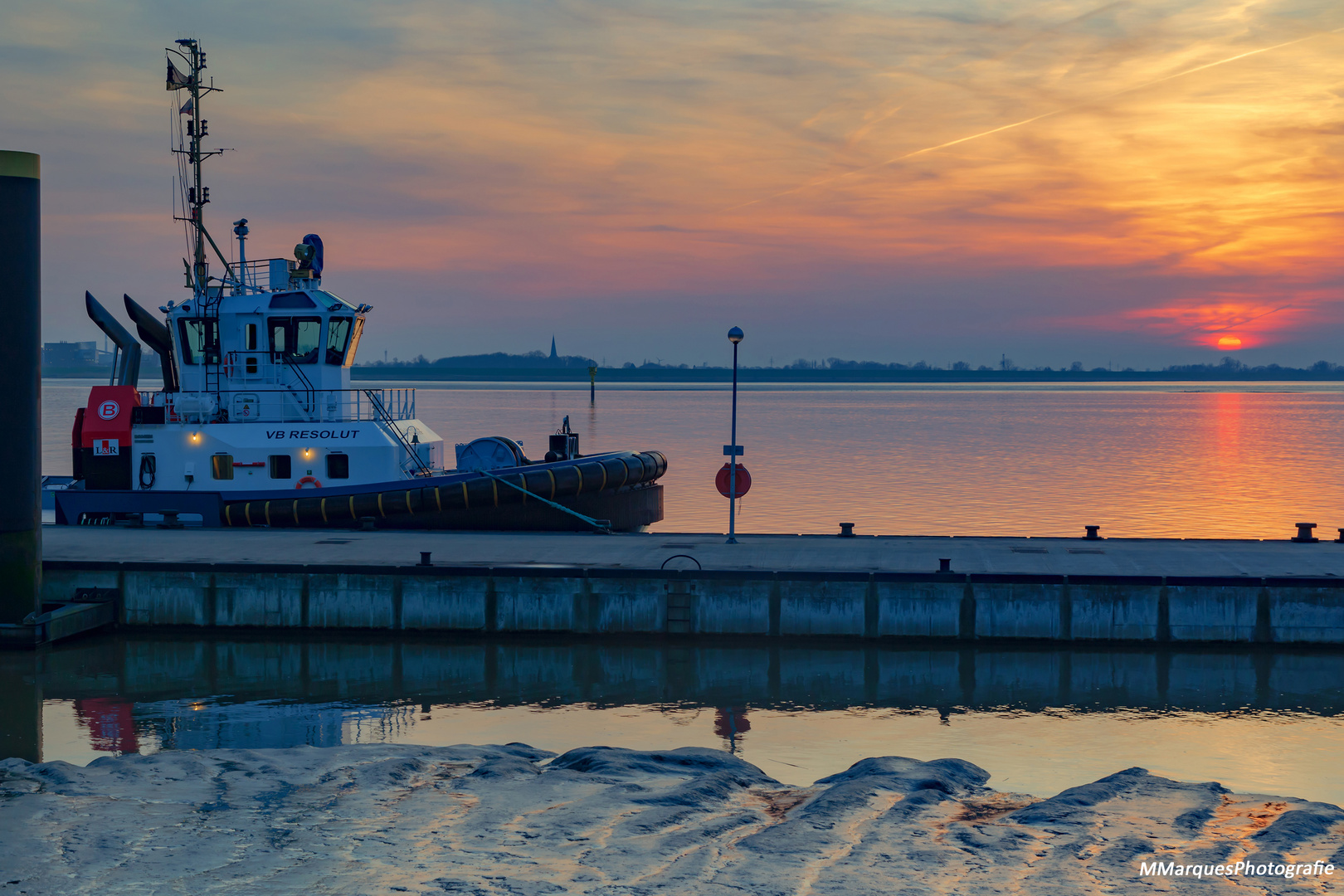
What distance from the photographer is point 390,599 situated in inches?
739

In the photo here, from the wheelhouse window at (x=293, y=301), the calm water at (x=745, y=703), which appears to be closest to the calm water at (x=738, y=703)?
the calm water at (x=745, y=703)

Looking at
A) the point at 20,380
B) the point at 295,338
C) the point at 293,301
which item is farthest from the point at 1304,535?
the point at 20,380

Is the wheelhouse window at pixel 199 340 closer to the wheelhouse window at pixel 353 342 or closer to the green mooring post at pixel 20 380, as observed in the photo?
the wheelhouse window at pixel 353 342

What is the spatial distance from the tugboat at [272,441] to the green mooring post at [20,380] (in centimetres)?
717

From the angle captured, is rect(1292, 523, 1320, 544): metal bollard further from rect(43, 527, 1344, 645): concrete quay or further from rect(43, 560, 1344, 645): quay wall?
rect(43, 560, 1344, 645): quay wall

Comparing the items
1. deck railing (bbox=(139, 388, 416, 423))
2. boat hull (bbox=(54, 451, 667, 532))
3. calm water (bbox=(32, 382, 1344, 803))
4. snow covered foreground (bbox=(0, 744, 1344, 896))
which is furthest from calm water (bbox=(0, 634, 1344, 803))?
deck railing (bbox=(139, 388, 416, 423))

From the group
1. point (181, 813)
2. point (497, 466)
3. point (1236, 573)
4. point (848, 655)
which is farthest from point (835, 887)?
point (497, 466)

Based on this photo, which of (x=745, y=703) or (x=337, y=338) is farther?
(x=337, y=338)

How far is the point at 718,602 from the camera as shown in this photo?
18.0 m

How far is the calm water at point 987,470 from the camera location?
1571 inches

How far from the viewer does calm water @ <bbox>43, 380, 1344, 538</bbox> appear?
131 ft

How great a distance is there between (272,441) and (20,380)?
8232 mm

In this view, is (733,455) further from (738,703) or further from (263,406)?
(263,406)

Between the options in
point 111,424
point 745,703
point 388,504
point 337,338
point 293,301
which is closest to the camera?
point 745,703
